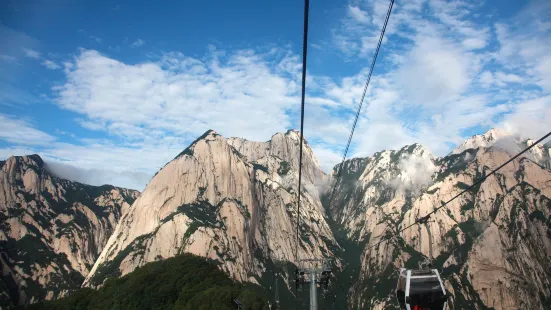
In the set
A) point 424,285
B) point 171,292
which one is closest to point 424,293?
point 424,285

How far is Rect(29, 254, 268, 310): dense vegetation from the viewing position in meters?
A: 85.9

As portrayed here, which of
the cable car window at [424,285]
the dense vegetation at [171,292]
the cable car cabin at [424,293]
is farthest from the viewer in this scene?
the dense vegetation at [171,292]

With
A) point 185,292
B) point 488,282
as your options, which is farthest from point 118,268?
point 488,282

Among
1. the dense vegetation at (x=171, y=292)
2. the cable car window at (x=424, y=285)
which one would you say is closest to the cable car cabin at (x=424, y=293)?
the cable car window at (x=424, y=285)

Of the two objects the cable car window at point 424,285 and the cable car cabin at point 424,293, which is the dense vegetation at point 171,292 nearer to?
the cable car cabin at point 424,293

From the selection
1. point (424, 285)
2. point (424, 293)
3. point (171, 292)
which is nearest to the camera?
point (424, 293)

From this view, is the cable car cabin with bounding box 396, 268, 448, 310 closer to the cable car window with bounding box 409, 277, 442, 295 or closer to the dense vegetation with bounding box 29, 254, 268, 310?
the cable car window with bounding box 409, 277, 442, 295

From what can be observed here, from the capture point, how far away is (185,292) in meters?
95.9

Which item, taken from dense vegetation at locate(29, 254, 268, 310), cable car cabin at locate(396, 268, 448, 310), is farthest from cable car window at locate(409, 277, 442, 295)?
dense vegetation at locate(29, 254, 268, 310)

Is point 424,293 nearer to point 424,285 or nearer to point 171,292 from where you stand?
point 424,285

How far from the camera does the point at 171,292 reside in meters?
99.5

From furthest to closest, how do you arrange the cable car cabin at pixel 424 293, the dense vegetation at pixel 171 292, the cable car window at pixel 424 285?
the dense vegetation at pixel 171 292 < the cable car window at pixel 424 285 < the cable car cabin at pixel 424 293

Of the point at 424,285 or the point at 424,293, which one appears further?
the point at 424,285

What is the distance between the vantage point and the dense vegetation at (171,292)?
3383 inches
